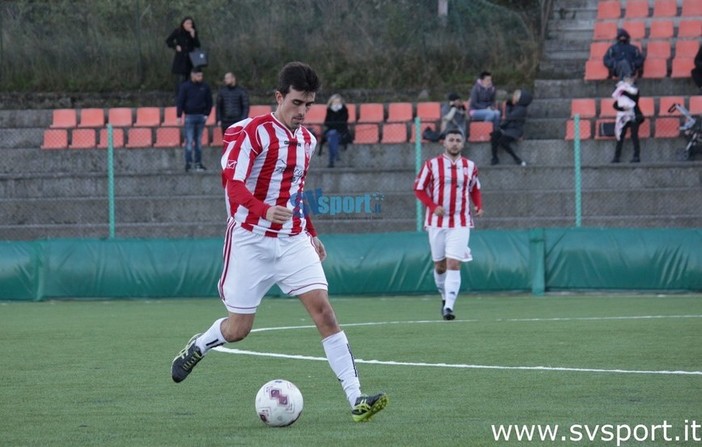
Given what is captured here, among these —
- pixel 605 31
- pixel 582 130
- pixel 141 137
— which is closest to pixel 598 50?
pixel 605 31

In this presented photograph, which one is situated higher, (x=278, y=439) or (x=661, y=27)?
(x=661, y=27)

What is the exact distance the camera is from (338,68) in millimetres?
31016

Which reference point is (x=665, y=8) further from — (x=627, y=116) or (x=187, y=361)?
(x=187, y=361)

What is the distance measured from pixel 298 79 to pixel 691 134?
17826mm

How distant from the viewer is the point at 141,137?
27234mm

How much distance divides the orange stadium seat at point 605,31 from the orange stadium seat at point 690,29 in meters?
1.40

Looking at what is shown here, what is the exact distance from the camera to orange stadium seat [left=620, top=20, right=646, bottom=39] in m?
29.2

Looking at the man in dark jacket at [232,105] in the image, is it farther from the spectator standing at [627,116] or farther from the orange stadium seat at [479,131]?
the spectator standing at [627,116]

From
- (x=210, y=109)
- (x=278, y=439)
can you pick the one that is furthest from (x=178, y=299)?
(x=278, y=439)

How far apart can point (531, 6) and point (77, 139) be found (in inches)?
488

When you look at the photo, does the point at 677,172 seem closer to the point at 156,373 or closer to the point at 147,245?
the point at 147,245

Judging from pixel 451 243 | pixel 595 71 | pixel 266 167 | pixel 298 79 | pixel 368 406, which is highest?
pixel 298 79

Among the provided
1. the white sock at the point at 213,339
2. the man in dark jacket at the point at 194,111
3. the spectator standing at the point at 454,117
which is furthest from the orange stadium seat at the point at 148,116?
the white sock at the point at 213,339

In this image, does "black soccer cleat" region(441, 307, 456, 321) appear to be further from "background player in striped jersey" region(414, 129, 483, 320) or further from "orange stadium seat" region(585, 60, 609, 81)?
"orange stadium seat" region(585, 60, 609, 81)
